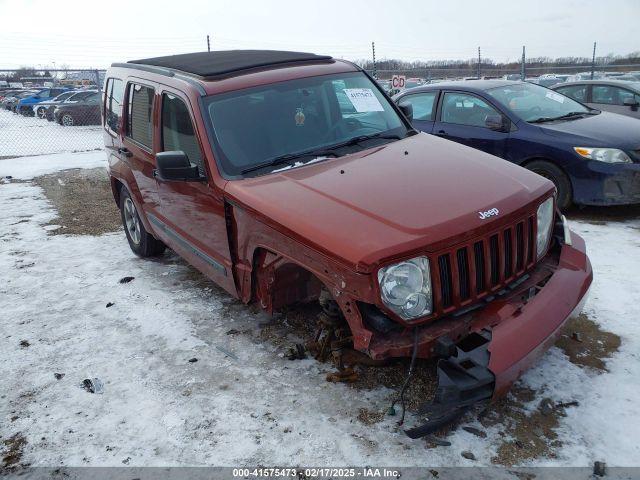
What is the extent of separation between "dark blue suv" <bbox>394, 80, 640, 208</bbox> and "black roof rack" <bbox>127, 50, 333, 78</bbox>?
1.11m

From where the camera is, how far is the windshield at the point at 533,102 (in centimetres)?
641

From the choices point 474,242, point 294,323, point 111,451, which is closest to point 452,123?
point 294,323

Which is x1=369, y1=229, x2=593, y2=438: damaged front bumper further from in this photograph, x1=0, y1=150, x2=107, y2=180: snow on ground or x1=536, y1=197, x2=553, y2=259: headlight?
x1=0, y1=150, x2=107, y2=180: snow on ground

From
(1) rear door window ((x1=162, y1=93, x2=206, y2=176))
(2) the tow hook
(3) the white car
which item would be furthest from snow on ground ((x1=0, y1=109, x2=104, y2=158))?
(2) the tow hook

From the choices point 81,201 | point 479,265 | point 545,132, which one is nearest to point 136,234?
point 81,201

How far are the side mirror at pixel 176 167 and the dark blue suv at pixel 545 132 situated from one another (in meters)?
2.19

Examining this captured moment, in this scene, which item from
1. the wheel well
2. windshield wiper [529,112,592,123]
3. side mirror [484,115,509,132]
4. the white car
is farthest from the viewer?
the white car

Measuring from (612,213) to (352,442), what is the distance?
4941 millimetres

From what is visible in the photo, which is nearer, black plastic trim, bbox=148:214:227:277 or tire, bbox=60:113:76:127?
black plastic trim, bbox=148:214:227:277

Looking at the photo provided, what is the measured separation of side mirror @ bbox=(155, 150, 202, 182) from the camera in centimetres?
342

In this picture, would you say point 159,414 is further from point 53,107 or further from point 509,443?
point 53,107

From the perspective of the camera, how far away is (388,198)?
287 cm

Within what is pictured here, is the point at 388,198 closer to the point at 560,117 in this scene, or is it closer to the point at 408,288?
the point at 408,288

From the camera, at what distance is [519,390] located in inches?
118
